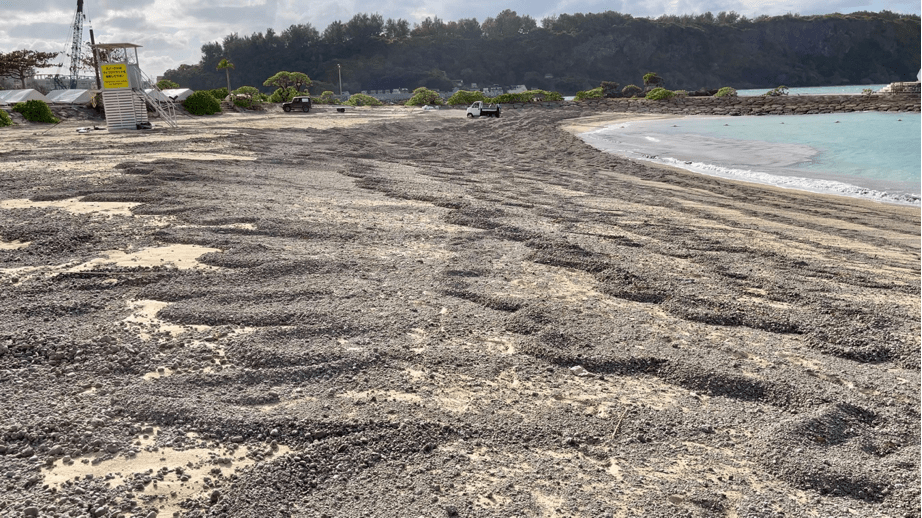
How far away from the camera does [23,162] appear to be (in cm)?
1089

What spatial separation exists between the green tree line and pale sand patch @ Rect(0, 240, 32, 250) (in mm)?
130222

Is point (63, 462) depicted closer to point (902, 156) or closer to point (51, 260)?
point (51, 260)

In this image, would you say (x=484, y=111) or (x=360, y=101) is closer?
(x=484, y=111)

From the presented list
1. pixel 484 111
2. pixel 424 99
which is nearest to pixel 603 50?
pixel 424 99

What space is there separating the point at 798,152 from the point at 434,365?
79.8 feet

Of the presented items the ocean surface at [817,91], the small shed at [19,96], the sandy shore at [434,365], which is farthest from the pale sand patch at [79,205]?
the ocean surface at [817,91]

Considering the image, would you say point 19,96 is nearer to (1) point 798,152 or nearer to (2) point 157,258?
(2) point 157,258

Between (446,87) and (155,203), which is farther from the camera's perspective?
(446,87)

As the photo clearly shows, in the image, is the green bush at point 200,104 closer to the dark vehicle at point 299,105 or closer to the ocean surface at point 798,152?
the dark vehicle at point 299,105

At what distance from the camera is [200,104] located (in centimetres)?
3328

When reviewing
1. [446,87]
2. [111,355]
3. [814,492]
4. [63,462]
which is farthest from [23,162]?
[446,87]

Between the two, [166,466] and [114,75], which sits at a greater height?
[114,75]

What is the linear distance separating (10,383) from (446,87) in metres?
132

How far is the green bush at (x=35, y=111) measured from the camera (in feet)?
82.2
